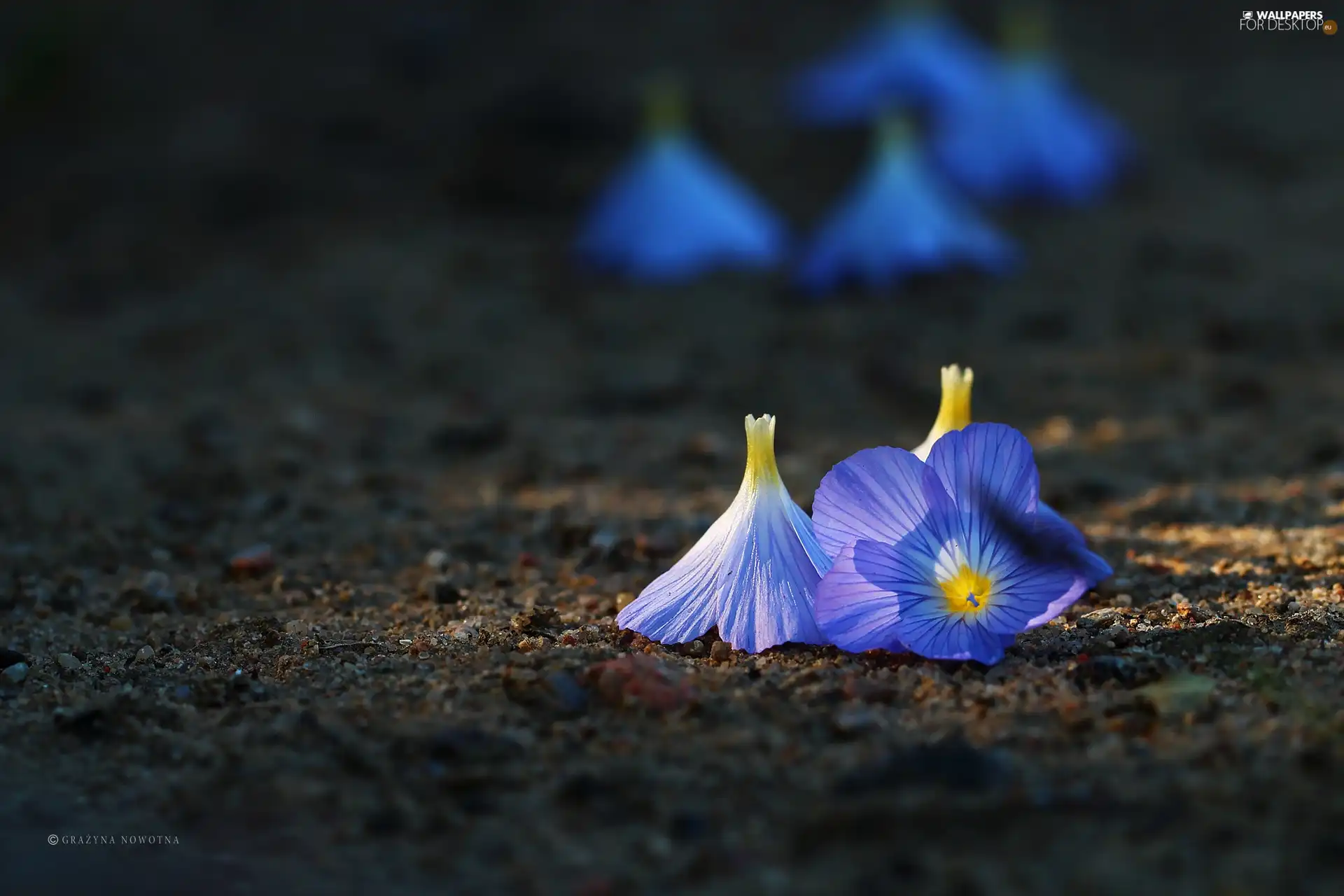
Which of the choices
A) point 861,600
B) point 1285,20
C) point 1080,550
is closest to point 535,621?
point 861,600

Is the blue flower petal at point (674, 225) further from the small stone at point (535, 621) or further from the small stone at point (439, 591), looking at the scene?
the small stone at point (535, 621)

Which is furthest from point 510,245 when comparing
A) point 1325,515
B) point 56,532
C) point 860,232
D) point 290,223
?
point 1325,515

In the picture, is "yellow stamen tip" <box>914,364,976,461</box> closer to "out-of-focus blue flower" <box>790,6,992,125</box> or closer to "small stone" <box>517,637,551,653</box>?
"small stone" <box>517,637,551,653</box>

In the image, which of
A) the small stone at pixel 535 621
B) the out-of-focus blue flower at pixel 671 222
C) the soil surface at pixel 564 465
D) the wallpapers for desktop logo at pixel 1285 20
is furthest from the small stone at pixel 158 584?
the wallpapers for desktop logo at pixel 1285 20

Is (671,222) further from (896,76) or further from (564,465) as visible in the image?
(564,465)

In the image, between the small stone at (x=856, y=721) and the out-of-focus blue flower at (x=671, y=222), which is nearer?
the small stone at (x=856, y=721)

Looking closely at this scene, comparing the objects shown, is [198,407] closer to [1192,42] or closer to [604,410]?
[604,410]
